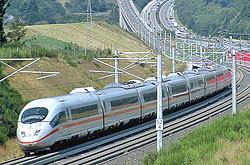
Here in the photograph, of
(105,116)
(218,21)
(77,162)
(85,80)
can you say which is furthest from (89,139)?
(218,21)

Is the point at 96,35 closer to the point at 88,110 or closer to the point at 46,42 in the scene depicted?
the point at 46,42

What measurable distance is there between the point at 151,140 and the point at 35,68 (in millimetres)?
25001

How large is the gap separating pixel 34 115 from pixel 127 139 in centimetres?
695

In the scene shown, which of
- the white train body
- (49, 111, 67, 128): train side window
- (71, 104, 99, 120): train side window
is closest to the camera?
the white train body

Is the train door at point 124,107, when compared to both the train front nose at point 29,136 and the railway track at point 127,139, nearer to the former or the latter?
the railway track at point 127,139

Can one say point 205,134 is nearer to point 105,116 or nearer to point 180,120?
point 105,116

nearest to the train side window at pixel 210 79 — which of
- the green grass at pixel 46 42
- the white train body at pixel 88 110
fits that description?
the white train body at pixel 88 110

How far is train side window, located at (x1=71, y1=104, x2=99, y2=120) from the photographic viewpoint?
25359mm

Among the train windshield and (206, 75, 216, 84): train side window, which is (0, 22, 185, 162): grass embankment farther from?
(206, 75, 216, 84): train side window

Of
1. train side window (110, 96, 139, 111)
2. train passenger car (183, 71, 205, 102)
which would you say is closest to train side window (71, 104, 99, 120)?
train side window (110, 96, 139, 111)

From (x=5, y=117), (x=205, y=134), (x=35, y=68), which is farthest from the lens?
(x=35, y=68)

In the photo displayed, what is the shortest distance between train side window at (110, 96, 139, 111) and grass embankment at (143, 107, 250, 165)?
21.0 feet

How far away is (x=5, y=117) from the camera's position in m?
31.7

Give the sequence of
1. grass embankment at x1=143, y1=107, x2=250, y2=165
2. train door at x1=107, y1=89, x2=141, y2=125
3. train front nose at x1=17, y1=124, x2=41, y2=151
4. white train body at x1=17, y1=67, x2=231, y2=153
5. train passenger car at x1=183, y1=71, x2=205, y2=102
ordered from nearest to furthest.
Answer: grass embankment at x1=143, y1=107, x2=250, y2=165
train front nose at x1=17, y1=124, x2=41, y2=151
white train body at x1=17, y1=67, x2=231, y2=153
train door at x1=107, y1=89, x2=141, y2=125
train passenger car at x1=183, y1=71, x2=205, y2=102
